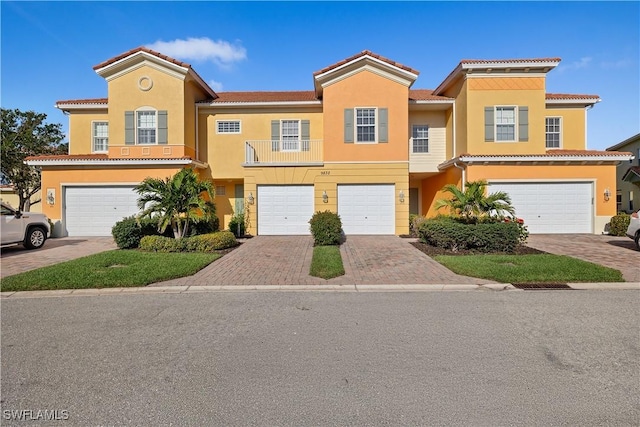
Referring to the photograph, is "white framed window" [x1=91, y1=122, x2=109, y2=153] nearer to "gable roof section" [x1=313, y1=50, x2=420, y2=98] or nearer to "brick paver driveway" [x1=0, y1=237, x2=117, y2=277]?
"brick paver driveway" [x1=0, y1=237, x2=117, y2=277]

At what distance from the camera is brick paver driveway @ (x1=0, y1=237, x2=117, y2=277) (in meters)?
8.98

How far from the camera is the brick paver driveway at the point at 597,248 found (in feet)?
28.2

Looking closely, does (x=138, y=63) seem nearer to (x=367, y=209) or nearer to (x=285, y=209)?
(x=285, y=209)

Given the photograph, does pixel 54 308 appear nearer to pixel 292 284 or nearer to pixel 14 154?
pixel 292 284

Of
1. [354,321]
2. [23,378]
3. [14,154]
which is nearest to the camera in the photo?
[23,378]

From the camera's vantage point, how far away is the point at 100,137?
17.7 m

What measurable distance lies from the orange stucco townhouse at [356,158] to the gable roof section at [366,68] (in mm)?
46

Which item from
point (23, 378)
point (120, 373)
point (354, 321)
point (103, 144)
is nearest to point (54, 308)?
point (23, 378)

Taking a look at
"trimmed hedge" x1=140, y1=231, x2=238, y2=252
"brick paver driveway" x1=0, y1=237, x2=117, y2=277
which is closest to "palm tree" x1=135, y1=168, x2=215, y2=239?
"trimmed hedge" x1=140, y1=231, x2=238, y2=252

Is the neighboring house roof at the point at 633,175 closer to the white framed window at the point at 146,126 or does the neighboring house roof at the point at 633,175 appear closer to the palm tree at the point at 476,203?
the palm tree at the point at 476,203

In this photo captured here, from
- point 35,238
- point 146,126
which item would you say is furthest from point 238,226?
point 35,238

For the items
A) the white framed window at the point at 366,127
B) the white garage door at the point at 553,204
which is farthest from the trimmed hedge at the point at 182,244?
the white garage door at the point at 553,204

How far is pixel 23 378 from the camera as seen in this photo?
3277 millimetres

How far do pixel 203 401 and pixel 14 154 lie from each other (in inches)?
1109
